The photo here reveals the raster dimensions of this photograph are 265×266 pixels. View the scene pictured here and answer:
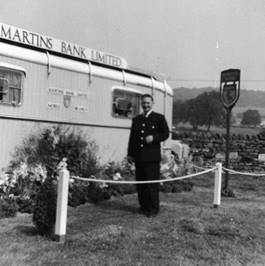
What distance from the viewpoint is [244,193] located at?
11.1 m

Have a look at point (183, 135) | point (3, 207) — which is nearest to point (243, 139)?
point (183, 135)

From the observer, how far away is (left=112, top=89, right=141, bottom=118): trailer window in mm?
10555

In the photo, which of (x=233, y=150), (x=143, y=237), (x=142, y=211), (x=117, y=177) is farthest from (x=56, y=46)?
(x=233, y=150)

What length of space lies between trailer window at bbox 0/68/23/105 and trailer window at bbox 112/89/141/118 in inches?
104

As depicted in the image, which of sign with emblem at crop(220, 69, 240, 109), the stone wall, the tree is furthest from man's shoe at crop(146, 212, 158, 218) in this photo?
the tree

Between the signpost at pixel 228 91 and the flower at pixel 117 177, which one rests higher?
the signpost at pixel 228 91

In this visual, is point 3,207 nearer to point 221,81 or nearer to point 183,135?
point 221,81

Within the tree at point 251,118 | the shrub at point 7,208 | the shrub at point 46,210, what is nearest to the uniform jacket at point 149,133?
the shrub at point 46,210

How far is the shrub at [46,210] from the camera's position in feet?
18.9

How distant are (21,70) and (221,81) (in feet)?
15.7

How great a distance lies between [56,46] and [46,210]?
4.34m

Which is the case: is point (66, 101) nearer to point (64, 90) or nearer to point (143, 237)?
point (64, 90)

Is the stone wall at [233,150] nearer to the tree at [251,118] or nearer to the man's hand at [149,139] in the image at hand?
the man's hand at [149,139]

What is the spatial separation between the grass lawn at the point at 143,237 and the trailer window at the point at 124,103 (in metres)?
2.52
